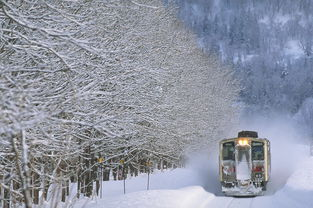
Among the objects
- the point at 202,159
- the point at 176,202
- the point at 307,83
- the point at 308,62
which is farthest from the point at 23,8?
the point at 308,62

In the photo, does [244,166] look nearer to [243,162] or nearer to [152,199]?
[243,162]

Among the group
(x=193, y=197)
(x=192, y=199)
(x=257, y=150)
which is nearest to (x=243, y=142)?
(x=257, y=150)

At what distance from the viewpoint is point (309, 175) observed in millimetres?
24406

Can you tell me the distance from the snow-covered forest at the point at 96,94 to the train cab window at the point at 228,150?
88.0 inches

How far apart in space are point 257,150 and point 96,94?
14773 mm

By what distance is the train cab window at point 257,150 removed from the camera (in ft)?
64.2

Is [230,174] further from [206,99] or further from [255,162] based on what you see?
[206,99]

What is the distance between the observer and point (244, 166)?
1956 cm

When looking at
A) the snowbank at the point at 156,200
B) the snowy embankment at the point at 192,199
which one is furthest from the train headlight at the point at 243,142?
the snowbank at the point at 156,200

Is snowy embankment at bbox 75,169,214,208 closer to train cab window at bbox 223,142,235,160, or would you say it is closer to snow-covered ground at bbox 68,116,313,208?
snow-covered ground at bbox 68,116,313,208

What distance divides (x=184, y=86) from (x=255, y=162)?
820 cm

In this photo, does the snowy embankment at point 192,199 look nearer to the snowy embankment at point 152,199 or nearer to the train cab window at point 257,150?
the snowy embankment at point 152,199

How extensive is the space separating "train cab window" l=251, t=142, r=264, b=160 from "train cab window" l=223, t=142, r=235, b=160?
903 millimetres

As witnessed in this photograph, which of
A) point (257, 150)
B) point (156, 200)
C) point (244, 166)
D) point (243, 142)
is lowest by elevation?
point (156, 200)
